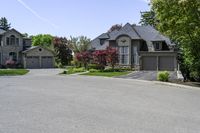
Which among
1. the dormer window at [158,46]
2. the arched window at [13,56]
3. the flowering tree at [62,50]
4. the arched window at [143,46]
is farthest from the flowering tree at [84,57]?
the flowering tree at [62,50]

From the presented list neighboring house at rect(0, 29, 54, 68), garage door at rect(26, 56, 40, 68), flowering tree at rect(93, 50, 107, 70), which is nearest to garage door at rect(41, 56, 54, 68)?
neighboring house at rect(0, 29, 54, 68)

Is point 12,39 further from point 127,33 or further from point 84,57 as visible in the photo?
point 127,33

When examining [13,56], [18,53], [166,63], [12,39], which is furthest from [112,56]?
[13,56]

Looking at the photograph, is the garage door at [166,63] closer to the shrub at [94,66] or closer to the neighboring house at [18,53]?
the shrub at [94,66]

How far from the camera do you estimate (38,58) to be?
64188 mm

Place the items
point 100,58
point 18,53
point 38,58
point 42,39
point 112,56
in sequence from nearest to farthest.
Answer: point 112,56
point 100,58
point 38,58
point 18,53
point 42,39

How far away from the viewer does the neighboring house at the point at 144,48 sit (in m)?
50.2

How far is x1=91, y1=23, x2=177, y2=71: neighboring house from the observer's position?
50209 mm

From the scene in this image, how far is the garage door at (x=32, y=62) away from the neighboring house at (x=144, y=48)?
45.4 feet

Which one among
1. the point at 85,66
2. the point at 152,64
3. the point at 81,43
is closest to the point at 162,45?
the point at 152,64

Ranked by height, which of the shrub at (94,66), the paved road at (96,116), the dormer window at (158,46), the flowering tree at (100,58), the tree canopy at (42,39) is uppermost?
the tree canopy at (42,39)

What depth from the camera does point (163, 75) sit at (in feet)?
103

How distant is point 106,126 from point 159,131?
1.42 metres

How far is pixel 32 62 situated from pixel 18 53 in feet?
10.3
